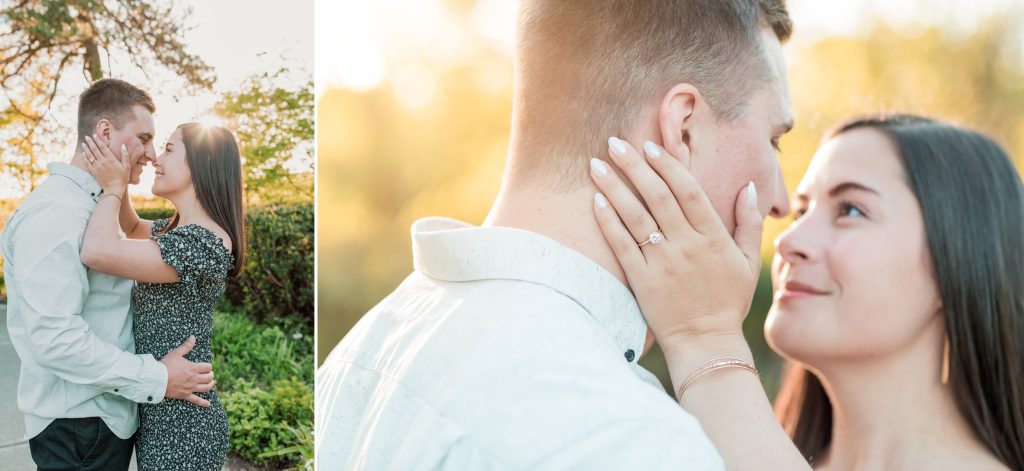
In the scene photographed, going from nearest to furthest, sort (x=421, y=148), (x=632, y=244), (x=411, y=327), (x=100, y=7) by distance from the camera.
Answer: (x=411, y=327) → (x=632, y=244) → (x=100, y=7) → (x=421, y=148)

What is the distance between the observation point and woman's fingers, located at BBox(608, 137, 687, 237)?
4.23 ft

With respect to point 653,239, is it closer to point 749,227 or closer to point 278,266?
point 749,227

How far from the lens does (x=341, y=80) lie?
586cm

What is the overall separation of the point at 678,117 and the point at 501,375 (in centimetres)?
56

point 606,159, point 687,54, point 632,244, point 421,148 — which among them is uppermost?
point 687,54

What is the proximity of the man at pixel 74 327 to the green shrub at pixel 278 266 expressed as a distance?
70 centimetres

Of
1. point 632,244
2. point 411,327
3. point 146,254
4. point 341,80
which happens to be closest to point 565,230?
point 632,244

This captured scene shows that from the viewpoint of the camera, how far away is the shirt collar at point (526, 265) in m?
1.15

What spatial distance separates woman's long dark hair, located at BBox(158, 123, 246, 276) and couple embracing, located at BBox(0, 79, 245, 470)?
0.01m

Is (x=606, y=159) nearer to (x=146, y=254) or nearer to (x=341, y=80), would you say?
(x=146, y=254)

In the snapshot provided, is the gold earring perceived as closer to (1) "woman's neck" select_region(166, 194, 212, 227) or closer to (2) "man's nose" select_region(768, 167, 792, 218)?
(2) "man's nose" select_region(768, 167, 792, 218)

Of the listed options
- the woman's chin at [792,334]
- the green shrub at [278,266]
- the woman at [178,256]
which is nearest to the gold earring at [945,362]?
the woman's chin at [792,334]

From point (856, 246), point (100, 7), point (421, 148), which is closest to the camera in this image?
point (856, 246)

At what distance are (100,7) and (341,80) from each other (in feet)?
9.64
